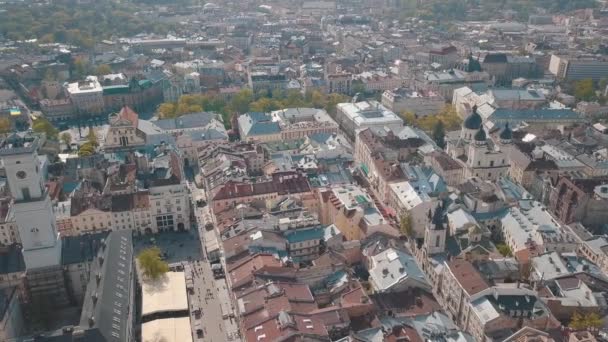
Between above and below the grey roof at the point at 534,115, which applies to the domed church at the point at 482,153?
above

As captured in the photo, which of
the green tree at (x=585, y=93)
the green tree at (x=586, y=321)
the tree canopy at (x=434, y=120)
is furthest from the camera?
the green tree at (x=585, y=93)

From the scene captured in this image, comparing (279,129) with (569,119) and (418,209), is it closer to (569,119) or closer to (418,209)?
(418,209)

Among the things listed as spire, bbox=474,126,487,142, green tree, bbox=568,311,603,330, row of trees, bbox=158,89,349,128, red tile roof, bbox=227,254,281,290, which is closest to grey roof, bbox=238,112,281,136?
row of trees, bbox=158,89,349,128

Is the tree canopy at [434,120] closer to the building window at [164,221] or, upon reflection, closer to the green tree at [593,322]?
the building window at [164,221]

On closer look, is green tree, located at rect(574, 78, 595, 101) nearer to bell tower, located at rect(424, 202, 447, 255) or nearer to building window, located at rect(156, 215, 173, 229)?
bell tower, located at rect(424, 202, 447, 255)

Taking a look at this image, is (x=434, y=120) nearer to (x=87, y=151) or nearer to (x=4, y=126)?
(x=87, y=151)

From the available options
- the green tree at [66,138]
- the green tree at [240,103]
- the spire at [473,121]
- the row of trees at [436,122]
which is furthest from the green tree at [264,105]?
the spire at [473,121]
